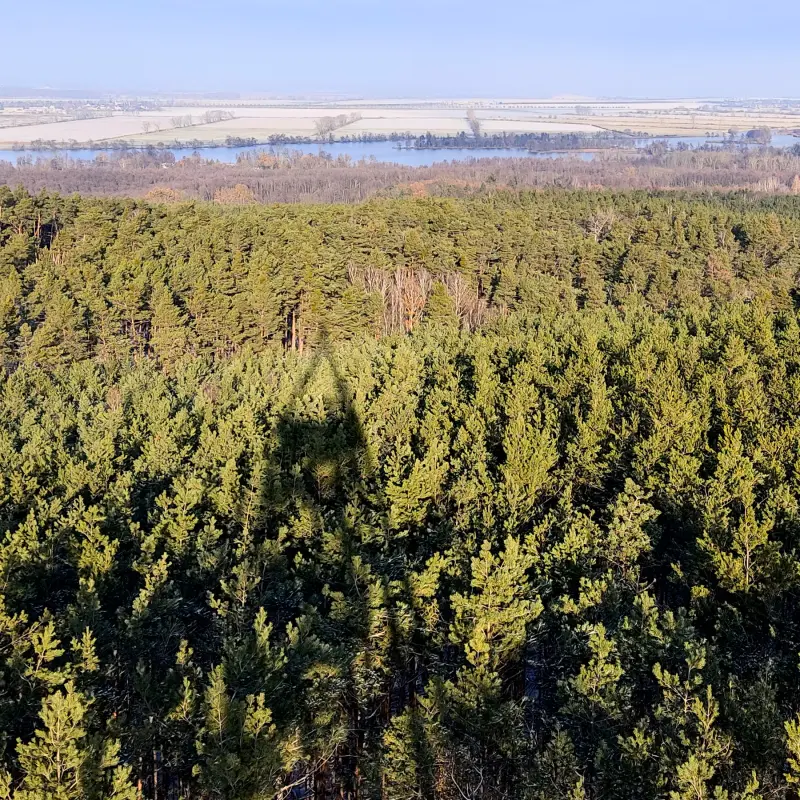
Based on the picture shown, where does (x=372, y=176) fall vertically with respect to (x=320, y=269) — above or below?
above

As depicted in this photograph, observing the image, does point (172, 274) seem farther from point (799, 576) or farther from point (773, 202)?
point (773, 202)

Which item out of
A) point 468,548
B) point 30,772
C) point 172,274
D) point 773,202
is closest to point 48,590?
point 30,772

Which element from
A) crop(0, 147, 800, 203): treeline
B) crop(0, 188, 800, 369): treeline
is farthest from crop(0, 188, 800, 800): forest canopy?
crop(0, 147, 800, 203): treeline

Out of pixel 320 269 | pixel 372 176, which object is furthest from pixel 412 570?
pixel 372 176

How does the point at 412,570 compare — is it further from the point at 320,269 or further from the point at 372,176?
the point at 372,176

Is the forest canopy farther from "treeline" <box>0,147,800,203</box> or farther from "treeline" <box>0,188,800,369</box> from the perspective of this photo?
"treeline" <box>0,147,800,203</box>

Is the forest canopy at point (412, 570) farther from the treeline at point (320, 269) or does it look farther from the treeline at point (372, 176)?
the treeline at point (372, 176)
